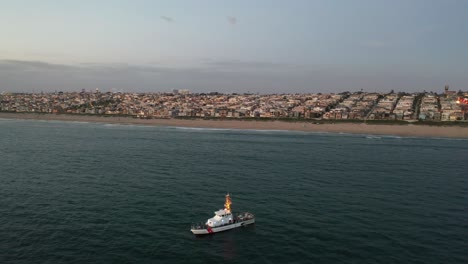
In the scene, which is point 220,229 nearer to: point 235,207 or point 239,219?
point 239,219

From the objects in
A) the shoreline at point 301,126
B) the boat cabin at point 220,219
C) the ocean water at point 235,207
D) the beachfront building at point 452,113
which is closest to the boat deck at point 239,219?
the boat cabin at point 220,219

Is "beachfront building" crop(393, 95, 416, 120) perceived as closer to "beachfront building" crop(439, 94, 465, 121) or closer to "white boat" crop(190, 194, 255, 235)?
"beachfront building" crop(439, 94, 465, 121)

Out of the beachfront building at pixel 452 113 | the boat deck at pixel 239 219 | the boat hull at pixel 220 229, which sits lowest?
the boat hull at pixel 220 229

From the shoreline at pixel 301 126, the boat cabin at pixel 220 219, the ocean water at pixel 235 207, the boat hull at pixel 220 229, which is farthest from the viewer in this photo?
the shoreline at pixel 301 126

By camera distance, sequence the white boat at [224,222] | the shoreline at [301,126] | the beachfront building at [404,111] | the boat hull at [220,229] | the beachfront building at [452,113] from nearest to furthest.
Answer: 1. the boat hull at [220,229]
2. the white boat at [224,222]
3. the shoreline at [301,126]
4. the beachfront building at [452,113]
5. the beachfront building at [404,111]

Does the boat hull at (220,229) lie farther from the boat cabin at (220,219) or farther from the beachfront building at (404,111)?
the beachfront building at (404,111)

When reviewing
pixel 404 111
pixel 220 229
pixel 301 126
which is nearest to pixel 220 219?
pixel 220 229

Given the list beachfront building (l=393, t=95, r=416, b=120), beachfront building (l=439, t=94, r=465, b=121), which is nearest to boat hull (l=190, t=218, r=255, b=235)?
beachfront building (l=393, t=95, r=416, b=120)
